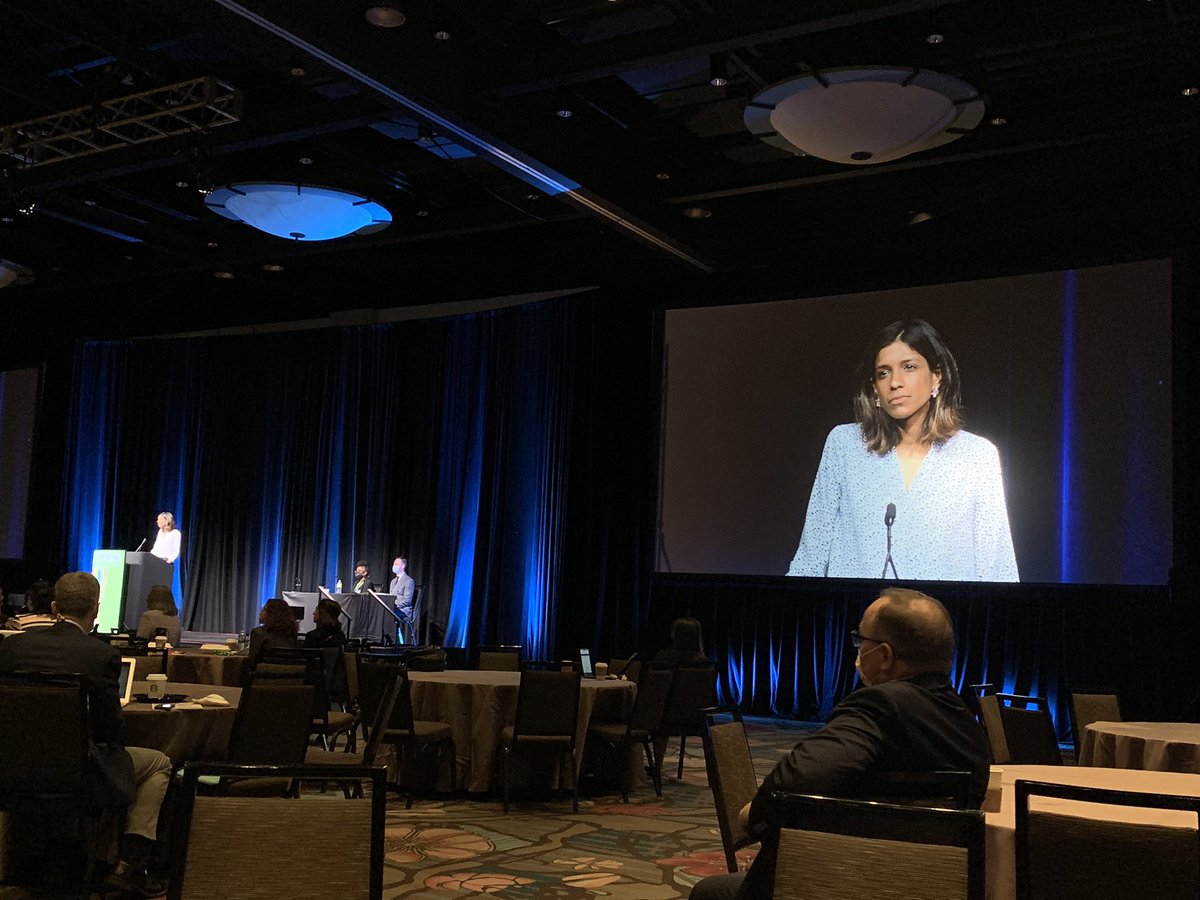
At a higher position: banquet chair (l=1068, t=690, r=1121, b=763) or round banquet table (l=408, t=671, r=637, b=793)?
banquet chair (l=1068, t=690, r=1121, b=763)

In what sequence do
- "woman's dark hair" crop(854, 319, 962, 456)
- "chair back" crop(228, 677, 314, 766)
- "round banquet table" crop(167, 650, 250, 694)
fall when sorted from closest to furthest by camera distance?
"chair back" crop(228, 677, 314, 766) < "round banquet table" crop(167, 650, 250, 694) < "woman's dark hair" crop(854, 319, 962, 456)

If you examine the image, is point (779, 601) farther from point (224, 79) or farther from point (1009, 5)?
point (224, 79)

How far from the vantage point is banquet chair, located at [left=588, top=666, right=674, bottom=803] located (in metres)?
7.03

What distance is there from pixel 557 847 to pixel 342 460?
34.4ft

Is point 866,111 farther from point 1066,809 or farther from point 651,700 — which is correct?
point 1066,809

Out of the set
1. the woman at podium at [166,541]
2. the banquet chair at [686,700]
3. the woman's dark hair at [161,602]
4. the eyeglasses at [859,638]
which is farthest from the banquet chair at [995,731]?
the woman at podium at [166,541]

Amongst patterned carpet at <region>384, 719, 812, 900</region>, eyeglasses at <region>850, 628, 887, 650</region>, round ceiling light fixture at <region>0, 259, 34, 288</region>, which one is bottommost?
patterned carpet at <region>384, 719, 812, 900</region>

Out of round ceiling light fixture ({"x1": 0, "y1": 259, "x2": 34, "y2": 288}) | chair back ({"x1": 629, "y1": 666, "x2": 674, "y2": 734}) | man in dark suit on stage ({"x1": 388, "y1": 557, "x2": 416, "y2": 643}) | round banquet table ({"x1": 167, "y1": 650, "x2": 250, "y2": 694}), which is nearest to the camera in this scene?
chair back ({"x1": 629, "y1": 666, "x2": 674, "y2": 734})

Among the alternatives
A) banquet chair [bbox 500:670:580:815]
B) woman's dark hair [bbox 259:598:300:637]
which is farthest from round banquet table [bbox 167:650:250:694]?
banquet chair [bbox 500:670:580:815]

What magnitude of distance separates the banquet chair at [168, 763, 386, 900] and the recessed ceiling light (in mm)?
5728

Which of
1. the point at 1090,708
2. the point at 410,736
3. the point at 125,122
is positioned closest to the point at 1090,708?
the point at 1090,708

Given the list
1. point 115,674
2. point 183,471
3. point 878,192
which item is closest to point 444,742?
point 115,674

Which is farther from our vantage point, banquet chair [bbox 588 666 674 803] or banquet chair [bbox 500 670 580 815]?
banquet chair [bbox 588 666 674 803]

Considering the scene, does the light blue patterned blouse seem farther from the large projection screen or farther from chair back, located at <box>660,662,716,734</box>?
chair back, located at <box>660,662,716,734</box>
